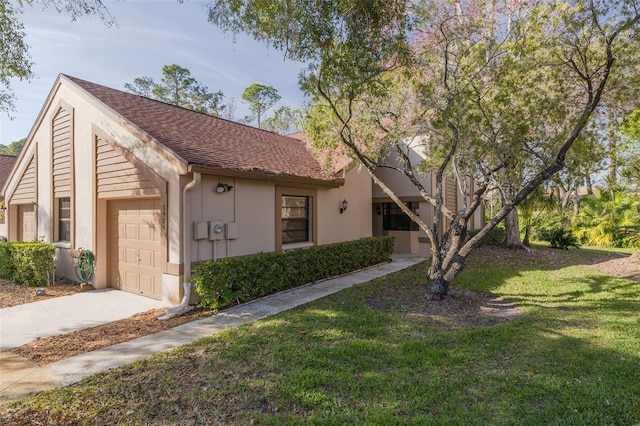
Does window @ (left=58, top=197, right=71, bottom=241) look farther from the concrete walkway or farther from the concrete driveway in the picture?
the concrete walkway

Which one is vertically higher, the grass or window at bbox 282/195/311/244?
window at bbox 282/195/311/244

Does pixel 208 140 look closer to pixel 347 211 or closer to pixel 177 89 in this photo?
pixel 347 211

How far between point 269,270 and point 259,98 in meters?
28.2

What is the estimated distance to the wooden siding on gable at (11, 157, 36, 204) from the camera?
36.9 ft

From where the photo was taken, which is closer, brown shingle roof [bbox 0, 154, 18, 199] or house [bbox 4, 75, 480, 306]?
house [bbox 4, 75, 480, 306]

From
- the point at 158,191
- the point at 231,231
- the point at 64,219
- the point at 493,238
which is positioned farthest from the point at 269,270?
the point at 493,238

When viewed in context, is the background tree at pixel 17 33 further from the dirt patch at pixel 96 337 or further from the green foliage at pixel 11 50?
the dirt patch at pixel 96 337

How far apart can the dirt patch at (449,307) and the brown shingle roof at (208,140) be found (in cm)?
412

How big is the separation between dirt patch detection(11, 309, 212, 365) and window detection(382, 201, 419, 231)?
10276 millimetres

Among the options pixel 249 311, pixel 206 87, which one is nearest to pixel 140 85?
pixel 206 87

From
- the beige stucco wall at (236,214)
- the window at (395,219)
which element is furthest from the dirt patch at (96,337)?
the window at (395,219)

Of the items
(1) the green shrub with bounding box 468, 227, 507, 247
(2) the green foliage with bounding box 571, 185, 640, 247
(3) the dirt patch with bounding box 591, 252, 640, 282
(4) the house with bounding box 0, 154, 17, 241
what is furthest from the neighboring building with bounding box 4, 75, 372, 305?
(2) the green foliage with bounding box 571, 185, 640, 247

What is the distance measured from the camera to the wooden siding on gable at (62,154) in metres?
9.72

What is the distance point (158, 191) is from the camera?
737 centimetres
